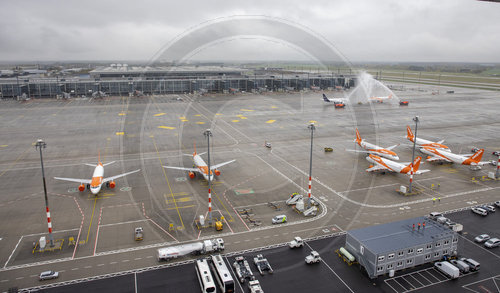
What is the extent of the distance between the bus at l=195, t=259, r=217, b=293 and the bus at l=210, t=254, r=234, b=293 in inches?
35.0

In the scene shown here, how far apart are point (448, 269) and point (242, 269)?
72.6ft

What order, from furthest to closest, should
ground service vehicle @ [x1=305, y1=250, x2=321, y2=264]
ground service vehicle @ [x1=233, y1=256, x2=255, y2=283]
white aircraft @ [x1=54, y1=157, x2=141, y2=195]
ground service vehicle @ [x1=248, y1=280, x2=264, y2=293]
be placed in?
white aircraft @ [x1=54, y1=157, x2=141, y2=195] < ground service vehicle @ [x1=305, y1=250, x2=321, y2=264] < ground service vehicle @ [x1=233, y1=256, x2=255, y2=283] < ground service vehicle @ [x1=248, y1=280, x2=264, y2=293]

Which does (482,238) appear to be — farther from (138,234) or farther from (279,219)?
(138,234)

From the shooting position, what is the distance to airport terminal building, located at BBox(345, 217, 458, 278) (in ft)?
120

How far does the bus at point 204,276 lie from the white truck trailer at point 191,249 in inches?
93.2

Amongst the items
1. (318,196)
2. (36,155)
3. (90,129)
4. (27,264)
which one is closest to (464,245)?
(318,196)

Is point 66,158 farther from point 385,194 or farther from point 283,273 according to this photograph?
point 385,194

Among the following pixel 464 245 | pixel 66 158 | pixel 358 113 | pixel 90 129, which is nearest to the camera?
pixel 464 245

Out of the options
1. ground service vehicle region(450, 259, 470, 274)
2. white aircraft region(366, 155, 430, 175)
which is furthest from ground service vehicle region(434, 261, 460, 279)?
white aircraft region(366, 155, 430, 175)

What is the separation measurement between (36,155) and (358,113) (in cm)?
11670

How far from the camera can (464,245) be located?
42031mm

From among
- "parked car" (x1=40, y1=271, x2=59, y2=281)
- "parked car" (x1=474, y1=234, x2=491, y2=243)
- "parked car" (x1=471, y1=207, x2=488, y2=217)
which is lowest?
"parked car" (x1=40, y1=271, x2=59, y2=281)

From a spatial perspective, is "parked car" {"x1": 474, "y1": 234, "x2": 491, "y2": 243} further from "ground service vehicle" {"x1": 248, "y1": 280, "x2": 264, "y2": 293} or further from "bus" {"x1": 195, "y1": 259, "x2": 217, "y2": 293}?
"bus" {"x1": 195, "y1": 259, "x2": 217, "y2": 293}

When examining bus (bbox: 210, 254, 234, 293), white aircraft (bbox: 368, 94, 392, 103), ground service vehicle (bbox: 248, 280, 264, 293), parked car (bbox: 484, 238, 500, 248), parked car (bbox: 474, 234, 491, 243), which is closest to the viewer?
bus (bbox: 210, 254, 234, 293)
